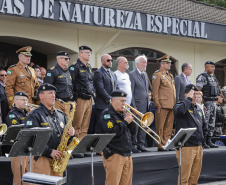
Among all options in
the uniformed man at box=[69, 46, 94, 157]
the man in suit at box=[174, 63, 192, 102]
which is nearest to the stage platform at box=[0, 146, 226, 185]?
the uniformed man at box=[69, 46, 94, 157]

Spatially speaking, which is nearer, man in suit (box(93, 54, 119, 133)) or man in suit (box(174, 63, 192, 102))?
man in suit (box(93, 54, 119, 133))

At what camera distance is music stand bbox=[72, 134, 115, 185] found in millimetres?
6371

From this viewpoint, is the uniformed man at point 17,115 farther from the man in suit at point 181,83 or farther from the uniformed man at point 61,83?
the man in suit at point 181,83

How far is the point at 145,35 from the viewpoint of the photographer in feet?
51.1

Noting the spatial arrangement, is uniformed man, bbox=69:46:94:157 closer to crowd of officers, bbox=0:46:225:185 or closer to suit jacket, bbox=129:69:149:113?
crowd of officers, bbox=0:46:225:185

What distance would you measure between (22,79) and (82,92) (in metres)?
1.18

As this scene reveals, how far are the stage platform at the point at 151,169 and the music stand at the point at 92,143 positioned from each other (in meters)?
1.77

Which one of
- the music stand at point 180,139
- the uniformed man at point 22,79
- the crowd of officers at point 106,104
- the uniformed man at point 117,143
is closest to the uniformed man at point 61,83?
the crowd of officers at point 106,104

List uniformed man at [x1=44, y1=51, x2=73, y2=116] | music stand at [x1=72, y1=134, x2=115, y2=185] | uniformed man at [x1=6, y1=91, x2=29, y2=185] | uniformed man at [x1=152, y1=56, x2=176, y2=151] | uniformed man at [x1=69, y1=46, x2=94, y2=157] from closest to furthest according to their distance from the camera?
music stand at [x1=72, y1=134, x2=115, y2=185] → uniformed man at [x1=6, y1=91, x2=29, y2=185] → uniformed man at [x1=44, y1=51, x2=73, y2=116] → uniformed man at [x1=69, y1=46, x2=94, y2=157] → uniformed man at [x1=152, y1=56, x2=176, y2=151]

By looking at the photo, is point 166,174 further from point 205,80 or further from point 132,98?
point 205,80

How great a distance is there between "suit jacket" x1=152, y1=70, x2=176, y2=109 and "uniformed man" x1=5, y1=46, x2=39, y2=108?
282 cm

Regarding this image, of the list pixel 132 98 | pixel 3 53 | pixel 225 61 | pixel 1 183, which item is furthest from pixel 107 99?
pixel 225 61

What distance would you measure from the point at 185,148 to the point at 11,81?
137 inches

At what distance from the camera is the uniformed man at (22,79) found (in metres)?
9.09
